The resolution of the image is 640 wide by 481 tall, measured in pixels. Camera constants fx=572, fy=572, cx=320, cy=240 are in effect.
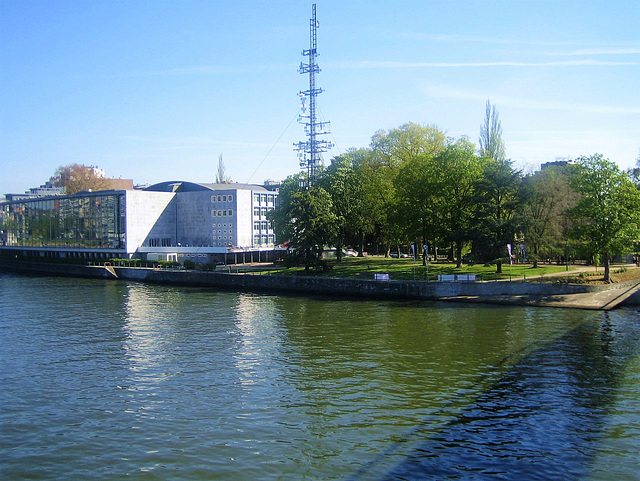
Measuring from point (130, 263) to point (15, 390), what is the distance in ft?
223

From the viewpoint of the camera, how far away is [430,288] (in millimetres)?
59469

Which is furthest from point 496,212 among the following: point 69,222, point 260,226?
point 69,222

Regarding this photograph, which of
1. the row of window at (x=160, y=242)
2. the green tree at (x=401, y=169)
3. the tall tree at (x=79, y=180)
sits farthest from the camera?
the tall tree at (x=79, y=180)

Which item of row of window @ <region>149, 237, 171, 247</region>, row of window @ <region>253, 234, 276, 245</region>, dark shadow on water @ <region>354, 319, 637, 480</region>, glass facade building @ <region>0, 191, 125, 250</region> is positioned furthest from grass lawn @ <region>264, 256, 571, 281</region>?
glass facade building @ <region>0, 191, 125, 250</region>

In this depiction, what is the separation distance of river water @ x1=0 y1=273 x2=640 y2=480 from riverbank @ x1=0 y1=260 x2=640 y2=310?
14.1 feet

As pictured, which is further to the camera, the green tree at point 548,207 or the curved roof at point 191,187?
the curved roof at point 191,187

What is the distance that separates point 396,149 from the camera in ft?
293

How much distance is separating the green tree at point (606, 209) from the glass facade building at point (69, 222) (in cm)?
7327

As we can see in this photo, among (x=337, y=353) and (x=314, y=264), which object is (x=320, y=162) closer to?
(x=314, y=264)

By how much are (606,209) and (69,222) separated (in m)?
93.3

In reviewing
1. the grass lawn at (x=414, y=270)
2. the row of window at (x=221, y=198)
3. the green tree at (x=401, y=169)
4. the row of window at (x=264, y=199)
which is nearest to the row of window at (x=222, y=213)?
the row of window at (x=221, y=198)

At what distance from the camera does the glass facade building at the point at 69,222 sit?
10050 centimetres

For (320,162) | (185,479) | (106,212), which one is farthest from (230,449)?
(106,212)

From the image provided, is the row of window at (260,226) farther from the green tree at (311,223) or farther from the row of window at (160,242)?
the green tree at (311,223)
